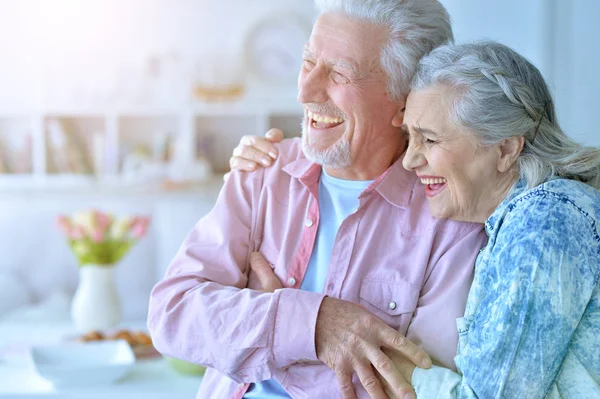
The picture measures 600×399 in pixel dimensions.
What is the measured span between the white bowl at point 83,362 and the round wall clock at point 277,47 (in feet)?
9.91

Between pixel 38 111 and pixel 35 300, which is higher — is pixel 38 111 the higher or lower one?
the higher one

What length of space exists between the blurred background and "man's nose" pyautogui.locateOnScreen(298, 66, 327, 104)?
131 inches

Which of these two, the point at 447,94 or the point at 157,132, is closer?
the point at 447,94

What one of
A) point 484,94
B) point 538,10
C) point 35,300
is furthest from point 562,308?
point 35,300

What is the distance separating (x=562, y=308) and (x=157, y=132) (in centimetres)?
437

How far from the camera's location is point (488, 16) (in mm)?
3289

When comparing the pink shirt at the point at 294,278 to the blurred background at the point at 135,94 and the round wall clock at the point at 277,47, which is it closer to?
the blurred background at the point at 135,94

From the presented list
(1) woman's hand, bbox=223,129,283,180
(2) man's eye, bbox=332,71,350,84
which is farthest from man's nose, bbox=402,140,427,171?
(1) woman's hand, bbox=223,129,283,180

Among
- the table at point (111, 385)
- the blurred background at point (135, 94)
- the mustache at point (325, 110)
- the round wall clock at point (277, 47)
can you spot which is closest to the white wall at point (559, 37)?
the mustache at point (325, 110)

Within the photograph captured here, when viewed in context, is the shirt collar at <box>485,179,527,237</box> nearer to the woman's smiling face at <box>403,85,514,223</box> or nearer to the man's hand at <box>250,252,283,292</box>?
the woman's smiling face at <box>403,85,514,223</box>

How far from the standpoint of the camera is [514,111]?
1.50m

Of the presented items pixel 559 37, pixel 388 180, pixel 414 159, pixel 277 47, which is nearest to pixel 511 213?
pixel 414 159

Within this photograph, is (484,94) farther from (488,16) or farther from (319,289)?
(488,16)

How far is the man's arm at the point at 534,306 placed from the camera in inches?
51.3
